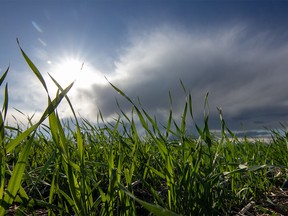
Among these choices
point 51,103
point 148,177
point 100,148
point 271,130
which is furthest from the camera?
point 271,130

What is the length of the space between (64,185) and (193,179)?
0.85 meters

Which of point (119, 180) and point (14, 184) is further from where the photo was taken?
point (119, 180)

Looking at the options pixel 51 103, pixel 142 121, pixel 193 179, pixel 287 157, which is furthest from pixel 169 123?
pixel 287 157

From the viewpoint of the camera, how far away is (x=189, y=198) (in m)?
1.15

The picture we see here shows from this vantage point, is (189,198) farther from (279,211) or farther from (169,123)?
(279,211)

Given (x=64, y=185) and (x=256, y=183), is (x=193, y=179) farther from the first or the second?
(x=64, y=185)

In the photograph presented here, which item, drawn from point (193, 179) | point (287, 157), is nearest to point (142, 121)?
point (193, 179)

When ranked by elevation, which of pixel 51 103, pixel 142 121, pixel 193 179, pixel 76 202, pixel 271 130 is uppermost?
pixel 271 130

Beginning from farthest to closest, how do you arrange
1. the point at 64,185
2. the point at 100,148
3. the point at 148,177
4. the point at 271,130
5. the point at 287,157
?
the point at 271,130, the point at 287,157, the point at 100,148, the point at 148,177, the point at 64,185

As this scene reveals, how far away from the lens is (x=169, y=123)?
60.2 inches

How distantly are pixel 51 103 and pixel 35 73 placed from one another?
4.4 inches

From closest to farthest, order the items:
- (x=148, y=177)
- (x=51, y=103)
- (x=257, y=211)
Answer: (x=51, y=103) < (x=257, y=211) < (x=148, y=177)

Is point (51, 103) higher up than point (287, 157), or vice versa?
point (287, 157)

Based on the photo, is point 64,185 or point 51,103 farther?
point 64,185
